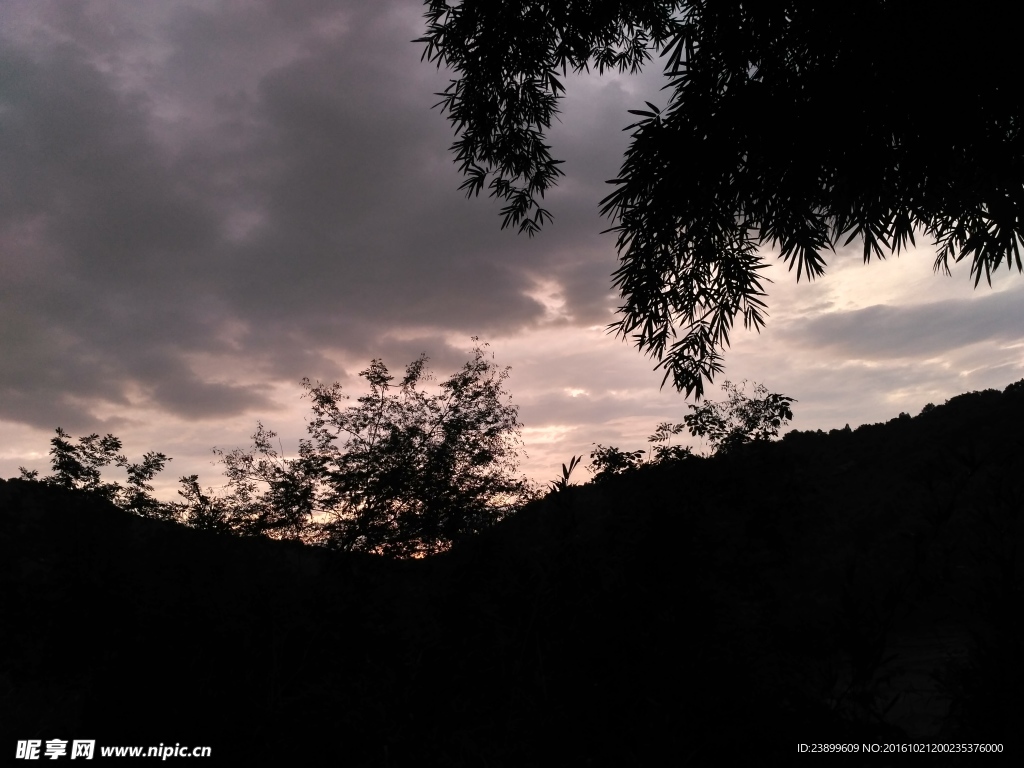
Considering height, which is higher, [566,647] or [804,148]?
[804,148]

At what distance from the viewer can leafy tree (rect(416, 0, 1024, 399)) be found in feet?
22.8

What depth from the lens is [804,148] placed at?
25.0 feet

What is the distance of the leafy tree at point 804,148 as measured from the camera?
22.8 feet

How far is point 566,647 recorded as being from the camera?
2.08 m

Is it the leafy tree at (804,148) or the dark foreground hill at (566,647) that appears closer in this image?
the dark foreground hill at (566,647)

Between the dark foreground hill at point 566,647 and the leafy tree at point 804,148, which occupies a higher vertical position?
the leafy tree at point 804,148

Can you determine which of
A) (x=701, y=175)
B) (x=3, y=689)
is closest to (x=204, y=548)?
(x=3, y=689)

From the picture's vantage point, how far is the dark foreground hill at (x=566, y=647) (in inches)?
77.3

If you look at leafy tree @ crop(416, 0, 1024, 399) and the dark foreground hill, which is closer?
the dark foreground hill

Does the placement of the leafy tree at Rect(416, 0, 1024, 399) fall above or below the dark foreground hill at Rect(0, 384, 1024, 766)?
above

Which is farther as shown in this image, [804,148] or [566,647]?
[804,148]

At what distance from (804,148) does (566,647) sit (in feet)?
23.4

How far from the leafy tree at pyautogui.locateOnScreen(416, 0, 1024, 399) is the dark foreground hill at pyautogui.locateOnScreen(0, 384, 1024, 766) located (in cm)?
511

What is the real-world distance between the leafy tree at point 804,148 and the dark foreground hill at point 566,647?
5.11 metres
